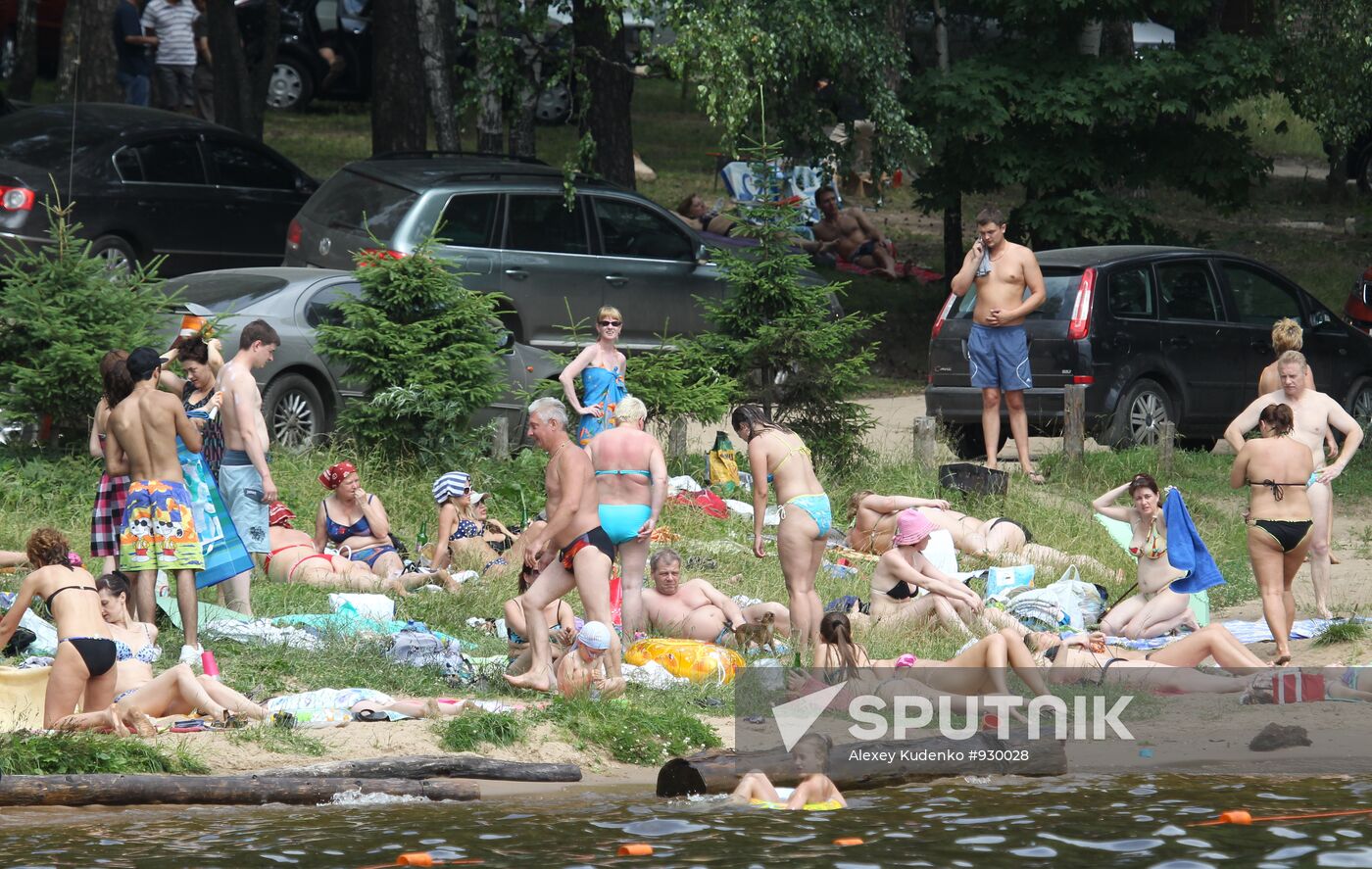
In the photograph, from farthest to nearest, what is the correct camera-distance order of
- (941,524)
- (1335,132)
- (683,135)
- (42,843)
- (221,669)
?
(683,135) < (1335,132) < (941,524) < (221,669) < (42,843)

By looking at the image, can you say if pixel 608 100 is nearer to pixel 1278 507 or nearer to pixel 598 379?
pixel 598 379

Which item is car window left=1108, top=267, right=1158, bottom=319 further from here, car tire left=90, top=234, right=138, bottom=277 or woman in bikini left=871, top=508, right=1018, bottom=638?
car tire left=90, top=234, right=138, bottom=277

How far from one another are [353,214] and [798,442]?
6.72m

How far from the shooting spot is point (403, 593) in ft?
39.9

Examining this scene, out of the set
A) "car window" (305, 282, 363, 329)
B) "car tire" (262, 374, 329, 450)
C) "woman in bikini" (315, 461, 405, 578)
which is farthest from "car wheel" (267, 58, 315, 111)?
"woman in bikini" (315, 461, 405, 578)

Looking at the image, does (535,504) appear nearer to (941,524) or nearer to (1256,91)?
(941,524)

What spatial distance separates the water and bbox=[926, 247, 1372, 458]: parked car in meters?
6.83

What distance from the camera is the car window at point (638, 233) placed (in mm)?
17516

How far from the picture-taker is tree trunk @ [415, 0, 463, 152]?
20797mm

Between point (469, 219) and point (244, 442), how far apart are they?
19.0 ft

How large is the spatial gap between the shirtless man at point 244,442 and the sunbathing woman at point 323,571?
0.69 m

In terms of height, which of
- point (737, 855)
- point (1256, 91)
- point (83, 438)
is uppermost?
point (1256, 91)

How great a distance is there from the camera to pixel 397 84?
2195cm

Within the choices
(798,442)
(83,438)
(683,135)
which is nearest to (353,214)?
(83,438)
